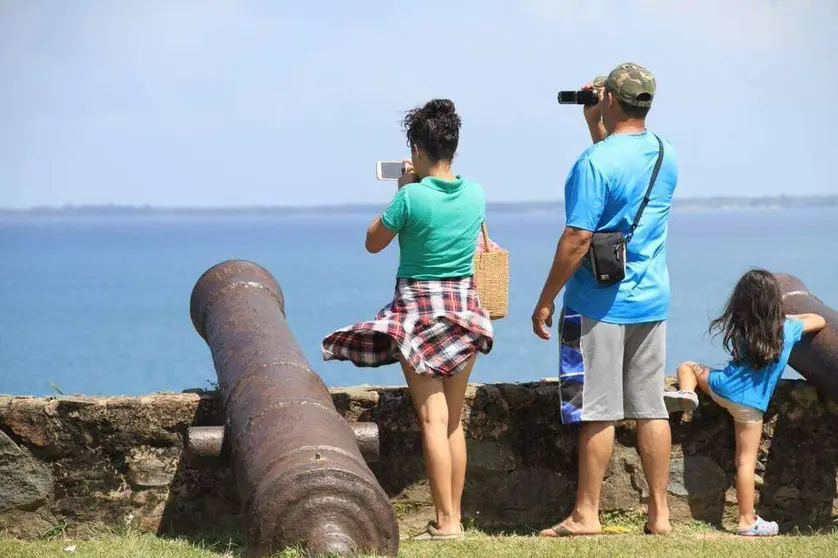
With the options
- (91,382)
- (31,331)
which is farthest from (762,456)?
(31,331)

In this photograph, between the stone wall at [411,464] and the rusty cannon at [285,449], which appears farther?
the stone wall at [411,464]

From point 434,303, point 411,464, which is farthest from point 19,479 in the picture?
point 434,303

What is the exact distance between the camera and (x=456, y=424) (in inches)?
322

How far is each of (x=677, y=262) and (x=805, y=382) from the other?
65.3 m

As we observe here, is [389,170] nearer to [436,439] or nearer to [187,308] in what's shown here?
[436,439]

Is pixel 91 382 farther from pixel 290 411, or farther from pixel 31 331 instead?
pixel 290 411

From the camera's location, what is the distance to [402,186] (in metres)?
8.01

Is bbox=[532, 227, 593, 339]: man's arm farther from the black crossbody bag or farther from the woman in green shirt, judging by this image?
the woman in green shirt

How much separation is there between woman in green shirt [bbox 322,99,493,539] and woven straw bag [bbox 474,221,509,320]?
0.37 meters

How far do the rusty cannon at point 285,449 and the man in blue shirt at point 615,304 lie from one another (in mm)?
1285

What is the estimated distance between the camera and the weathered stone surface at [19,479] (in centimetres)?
841

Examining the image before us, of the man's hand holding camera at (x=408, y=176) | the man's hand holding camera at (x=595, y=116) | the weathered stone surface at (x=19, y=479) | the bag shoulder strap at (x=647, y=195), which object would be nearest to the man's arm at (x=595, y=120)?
the man's hand holding camera at (x=595, y=116)

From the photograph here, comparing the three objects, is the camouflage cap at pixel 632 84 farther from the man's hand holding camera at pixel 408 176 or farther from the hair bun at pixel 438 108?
the man's hand holding camera at pixel 408 176

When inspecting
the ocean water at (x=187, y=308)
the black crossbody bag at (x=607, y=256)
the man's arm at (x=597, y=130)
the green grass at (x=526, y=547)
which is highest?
the man's arm at (x=597, y=130)
